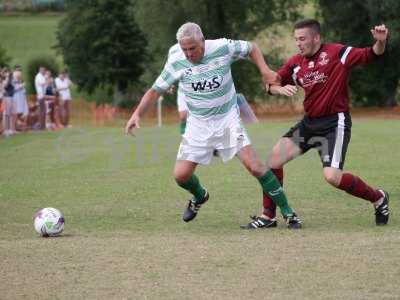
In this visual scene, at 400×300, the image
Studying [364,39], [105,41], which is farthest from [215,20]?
[105,41]

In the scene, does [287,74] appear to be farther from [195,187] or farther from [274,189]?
[195,187]

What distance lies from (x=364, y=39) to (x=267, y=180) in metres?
35.7

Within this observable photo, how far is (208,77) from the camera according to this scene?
9.77 metres

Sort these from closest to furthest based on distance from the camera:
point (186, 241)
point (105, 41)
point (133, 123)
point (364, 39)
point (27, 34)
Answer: point (186, 241), point (133, 123), point (364, 39), point (105, 41), point (27, 34)

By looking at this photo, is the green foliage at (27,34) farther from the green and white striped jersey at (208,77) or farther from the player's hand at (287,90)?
the player's hand at (287,90)

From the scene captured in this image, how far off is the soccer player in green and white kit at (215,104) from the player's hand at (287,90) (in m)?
0.17

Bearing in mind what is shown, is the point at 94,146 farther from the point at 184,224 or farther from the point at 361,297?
the point at 361,297

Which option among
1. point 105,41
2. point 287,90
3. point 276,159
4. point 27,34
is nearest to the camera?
point 287,90

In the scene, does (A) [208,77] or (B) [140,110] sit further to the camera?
(B) [140,110]

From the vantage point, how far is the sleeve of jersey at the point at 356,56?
959 centimetres

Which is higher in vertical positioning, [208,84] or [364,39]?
[208,84]

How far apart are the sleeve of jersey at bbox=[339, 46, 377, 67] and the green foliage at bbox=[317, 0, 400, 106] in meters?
33.4

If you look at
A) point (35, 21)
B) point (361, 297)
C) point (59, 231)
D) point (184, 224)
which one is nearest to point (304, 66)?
point (184, 224)

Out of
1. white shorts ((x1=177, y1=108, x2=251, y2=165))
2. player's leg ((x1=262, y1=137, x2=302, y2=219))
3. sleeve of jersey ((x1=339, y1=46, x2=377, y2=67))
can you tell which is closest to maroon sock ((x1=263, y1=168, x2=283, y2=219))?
player's leg ((x1=262, y1=137, x2=302, y2=219))
